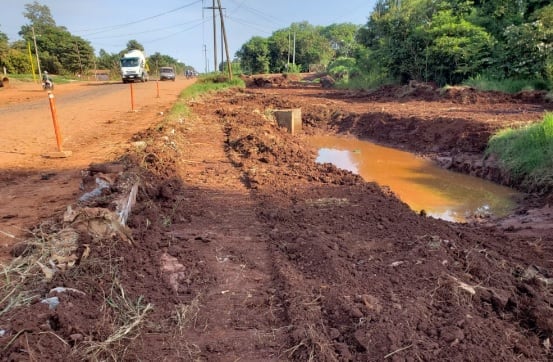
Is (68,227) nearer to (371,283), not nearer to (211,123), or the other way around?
(371,283)

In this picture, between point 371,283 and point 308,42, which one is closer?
point 371,283

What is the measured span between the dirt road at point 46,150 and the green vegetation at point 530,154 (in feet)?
26.3

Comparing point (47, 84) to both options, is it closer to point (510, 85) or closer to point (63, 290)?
point (63, 290)

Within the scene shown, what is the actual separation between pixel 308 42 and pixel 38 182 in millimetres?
67574

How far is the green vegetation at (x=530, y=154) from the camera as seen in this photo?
24.5ft

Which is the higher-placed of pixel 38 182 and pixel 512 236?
pixel 38 182

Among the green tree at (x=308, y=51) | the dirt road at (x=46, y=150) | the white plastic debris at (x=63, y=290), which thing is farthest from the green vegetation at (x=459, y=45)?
the green tree at (x=308, y=51)

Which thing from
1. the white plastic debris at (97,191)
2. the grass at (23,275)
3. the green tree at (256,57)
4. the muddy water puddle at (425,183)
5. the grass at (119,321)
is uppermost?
the green tree at (256,57)

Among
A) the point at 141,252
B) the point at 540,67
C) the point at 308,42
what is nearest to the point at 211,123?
the point at 141,252

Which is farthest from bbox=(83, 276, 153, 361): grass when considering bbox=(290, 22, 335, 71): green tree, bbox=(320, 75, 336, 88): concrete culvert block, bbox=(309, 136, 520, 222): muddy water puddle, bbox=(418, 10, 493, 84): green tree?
bbox=(290, 22, 335, 71): green tree

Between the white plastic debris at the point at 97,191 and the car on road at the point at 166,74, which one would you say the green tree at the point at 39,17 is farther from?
the white plastic debris at the point at 97,191

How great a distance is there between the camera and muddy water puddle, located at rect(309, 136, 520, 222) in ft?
24.4

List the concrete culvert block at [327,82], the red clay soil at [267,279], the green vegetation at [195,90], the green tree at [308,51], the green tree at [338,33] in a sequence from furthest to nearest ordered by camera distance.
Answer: the green tree at [338,33]
the green tree at [308,51]
the concrete culvert block at [327,82]
the green vegetation at [195,90]
the red clay soil at [267,279]

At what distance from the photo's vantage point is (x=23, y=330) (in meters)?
2.44
